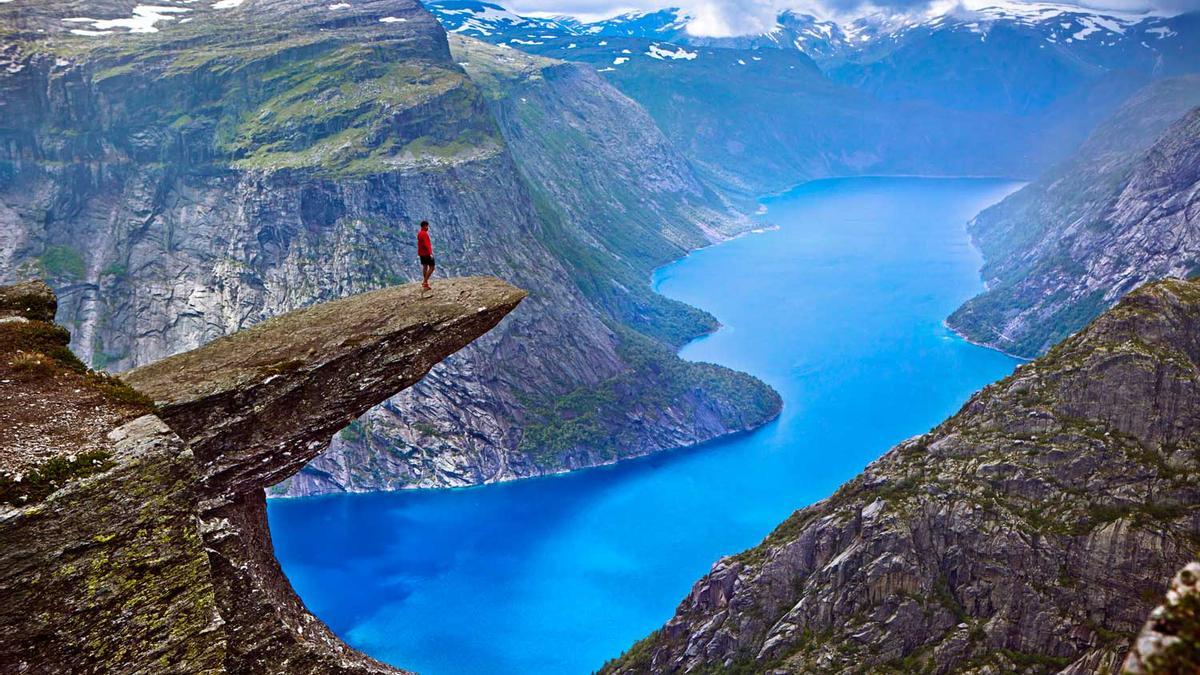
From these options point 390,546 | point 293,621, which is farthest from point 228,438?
point 390,546

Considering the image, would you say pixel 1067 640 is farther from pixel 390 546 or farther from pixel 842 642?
pixel 390 546

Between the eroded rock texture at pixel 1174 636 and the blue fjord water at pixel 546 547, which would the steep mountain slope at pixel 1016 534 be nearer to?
the eroded rock texture at pixel 1174 636

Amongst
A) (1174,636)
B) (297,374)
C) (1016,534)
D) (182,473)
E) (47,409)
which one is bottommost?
(1016,534)

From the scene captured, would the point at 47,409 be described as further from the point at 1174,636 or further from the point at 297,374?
the point at 1174,636

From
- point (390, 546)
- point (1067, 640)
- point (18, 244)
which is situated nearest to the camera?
point (1067, 640)

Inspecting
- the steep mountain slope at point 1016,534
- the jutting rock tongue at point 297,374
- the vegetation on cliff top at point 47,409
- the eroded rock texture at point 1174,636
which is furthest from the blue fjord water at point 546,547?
the eroded rock texture at point 1174,636

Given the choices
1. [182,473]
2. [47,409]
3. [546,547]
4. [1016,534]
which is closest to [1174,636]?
[182,473]
